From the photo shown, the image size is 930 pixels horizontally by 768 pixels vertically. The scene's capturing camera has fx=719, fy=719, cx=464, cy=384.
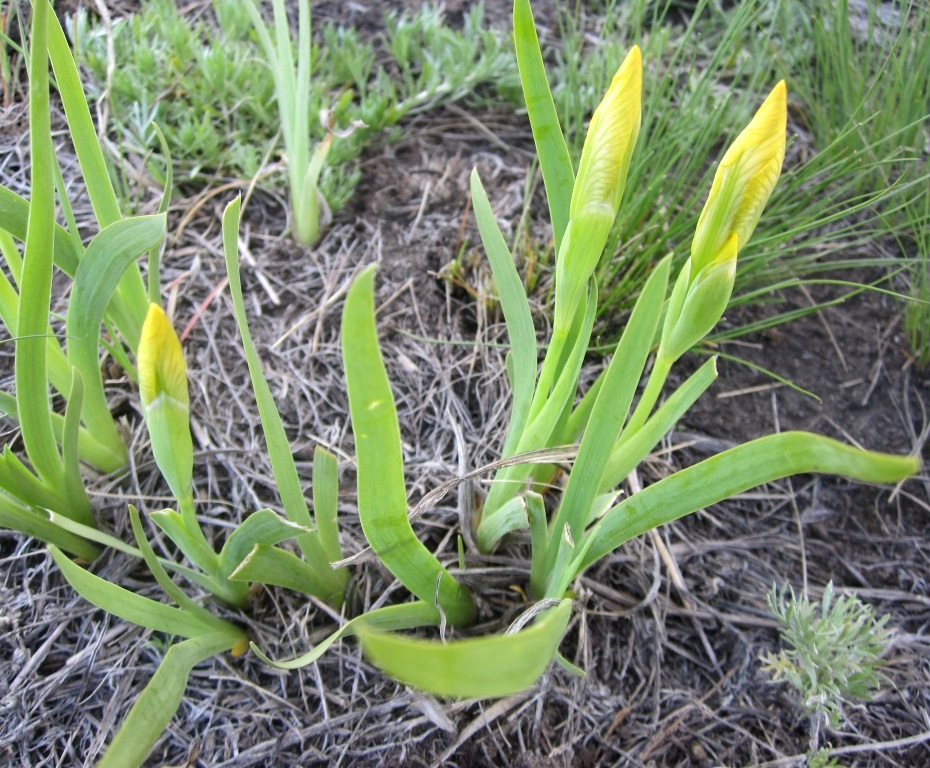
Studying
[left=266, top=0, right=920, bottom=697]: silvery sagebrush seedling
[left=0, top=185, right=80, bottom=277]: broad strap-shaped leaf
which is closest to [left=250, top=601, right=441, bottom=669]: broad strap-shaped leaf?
[left=266, top=0, right=920, bottom=697]: silvery sagebrush seedling

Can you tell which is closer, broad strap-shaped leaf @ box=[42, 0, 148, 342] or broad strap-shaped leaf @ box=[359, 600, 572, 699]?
broad strap-shaped leaf @ box=[359, 600, 572, 699]

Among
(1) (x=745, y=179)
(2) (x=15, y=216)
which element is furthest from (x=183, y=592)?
(1) (x=745, y=179)

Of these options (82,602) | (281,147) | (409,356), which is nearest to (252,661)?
(82,602)

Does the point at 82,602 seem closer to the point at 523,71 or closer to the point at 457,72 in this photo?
the point at 523,71

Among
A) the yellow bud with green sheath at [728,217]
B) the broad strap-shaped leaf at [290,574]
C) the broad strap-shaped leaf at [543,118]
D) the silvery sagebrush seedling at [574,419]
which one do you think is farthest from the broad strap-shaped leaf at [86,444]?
the yellow bud with green sheath at [728,217]

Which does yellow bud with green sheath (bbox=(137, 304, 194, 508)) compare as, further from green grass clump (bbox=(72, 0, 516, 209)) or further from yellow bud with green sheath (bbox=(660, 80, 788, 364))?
green grass clump (bbox=(72, 0, 516, 209))
